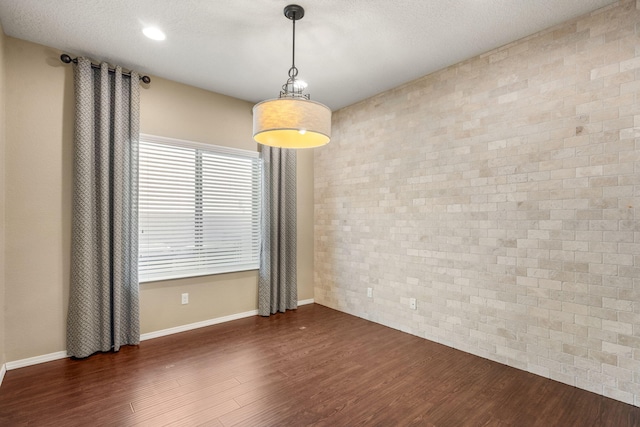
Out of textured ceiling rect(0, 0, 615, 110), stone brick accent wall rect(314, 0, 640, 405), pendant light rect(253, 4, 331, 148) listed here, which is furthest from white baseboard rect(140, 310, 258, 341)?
textured ceiling rect(0, 0, 615, 110)

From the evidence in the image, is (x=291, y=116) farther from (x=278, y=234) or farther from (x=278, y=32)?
(x=278, y=234)

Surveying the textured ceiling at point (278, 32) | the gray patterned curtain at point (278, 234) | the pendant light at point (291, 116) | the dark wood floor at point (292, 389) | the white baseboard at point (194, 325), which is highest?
the textured ceiling at point (278, 32)

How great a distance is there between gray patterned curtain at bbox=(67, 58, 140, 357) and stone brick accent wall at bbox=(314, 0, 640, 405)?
107 inches

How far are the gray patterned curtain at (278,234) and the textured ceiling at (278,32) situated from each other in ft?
3.84

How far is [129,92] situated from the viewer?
3.21 m

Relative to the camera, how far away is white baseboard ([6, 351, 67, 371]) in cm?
267

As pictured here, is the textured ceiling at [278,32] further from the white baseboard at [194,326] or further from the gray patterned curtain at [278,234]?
the white baseboard at [194,326]

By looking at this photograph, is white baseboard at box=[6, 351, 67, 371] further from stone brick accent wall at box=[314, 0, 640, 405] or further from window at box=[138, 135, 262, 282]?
stone brick accent wall at box=[314, 0, 640, 405]

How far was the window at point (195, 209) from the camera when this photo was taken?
3.39 m

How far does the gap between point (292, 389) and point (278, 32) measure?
290cm

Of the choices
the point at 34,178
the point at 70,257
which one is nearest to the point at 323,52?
the point at 34,178

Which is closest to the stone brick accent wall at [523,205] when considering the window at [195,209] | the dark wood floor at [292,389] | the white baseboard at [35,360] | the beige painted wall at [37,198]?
the dark wood floor at [292,389]

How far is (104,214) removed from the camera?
2.98 meters

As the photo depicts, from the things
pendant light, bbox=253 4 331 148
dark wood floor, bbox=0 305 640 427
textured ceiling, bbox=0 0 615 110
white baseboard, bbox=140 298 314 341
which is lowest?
dark wood floor, bbox=0 305 640 427
